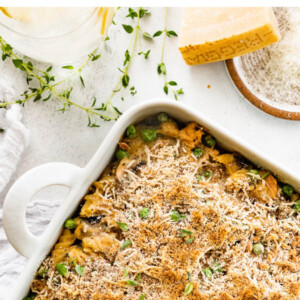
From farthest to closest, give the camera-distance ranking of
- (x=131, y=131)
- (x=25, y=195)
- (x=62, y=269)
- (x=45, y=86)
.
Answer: (x=45, y=86)
(x=131, y=131)
(x=62, y=269)
(x=25, y=195)

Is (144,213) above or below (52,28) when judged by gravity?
below

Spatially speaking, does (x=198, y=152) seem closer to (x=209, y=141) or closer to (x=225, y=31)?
(x=209, y=141)

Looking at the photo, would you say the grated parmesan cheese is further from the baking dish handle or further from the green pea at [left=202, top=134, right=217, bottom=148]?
the baking dish handle

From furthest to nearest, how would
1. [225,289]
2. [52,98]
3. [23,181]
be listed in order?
[52,98]
[225,289]
[23,181]

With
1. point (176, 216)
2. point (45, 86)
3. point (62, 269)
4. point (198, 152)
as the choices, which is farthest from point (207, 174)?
point (45, 86)

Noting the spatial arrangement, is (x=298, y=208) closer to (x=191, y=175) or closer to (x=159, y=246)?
(x=191, y=175)

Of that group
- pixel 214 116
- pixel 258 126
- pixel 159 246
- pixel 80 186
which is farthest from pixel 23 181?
pixel 258 126
